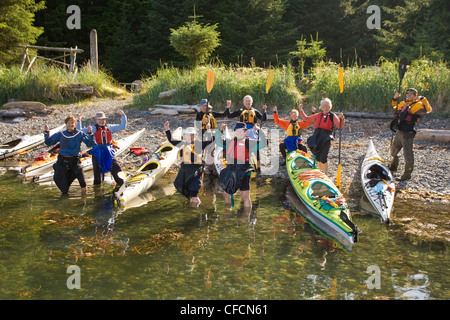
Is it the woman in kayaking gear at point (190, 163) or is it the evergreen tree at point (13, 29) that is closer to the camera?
the woman in kayaking gear at point (190, 163)

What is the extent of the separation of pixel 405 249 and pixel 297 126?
11.4 ft

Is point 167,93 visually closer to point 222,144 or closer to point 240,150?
point 222,144

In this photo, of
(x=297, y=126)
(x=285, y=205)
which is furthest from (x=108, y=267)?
(x=297, y=126)

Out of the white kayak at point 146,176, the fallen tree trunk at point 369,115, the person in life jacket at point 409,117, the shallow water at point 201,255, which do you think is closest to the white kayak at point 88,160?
the white kayak at point 146,176

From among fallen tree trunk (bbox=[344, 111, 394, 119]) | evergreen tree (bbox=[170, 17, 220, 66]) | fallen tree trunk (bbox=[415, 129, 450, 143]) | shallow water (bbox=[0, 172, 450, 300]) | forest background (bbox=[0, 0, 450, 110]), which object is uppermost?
forest background (bbox=[0, 0, 450, 110])

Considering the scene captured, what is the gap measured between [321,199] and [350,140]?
5144 mm

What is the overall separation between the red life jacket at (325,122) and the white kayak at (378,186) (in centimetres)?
110

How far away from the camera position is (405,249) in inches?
219

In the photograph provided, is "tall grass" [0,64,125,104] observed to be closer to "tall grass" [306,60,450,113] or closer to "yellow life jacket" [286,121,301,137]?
"tall grass" [306,60,450,113]

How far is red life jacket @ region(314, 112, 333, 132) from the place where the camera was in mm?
7656

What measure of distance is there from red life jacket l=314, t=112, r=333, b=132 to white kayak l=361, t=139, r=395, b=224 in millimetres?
1103

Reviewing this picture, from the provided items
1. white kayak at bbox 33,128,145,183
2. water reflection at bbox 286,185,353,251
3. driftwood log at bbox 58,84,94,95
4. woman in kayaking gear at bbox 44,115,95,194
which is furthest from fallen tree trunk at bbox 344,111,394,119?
driftwood log at bbox 58,84,94,95

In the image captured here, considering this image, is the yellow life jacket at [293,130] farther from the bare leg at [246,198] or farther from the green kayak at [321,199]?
the bare leg at [246,198]

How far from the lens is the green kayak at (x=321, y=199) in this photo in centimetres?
580
